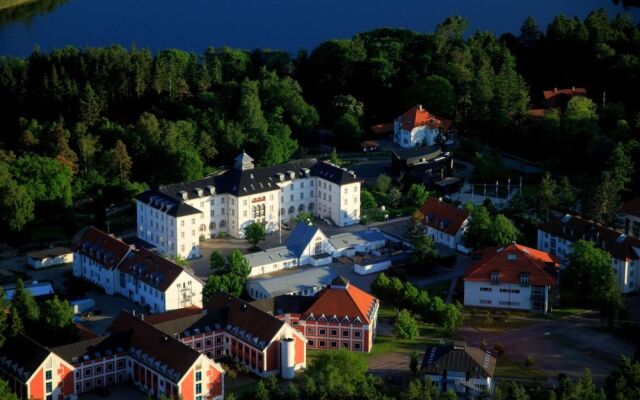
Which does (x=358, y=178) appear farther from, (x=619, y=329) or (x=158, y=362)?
(x=158, y=362)

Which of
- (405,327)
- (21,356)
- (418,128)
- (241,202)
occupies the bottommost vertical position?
(21,356)

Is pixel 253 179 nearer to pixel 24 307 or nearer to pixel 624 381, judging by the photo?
pixel 24 307

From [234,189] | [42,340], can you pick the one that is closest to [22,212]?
[234,189]

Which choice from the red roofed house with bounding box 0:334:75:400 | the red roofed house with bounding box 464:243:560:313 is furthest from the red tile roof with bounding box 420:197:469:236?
the red roofed house with bounding box 0:334:75:400

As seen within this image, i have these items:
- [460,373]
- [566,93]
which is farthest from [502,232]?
[566,93]

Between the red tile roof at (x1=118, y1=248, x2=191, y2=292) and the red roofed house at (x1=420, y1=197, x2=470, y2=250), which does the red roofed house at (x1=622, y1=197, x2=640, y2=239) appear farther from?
the red tile roof at (x1=118, y1=248, x2=191, y2=292)
